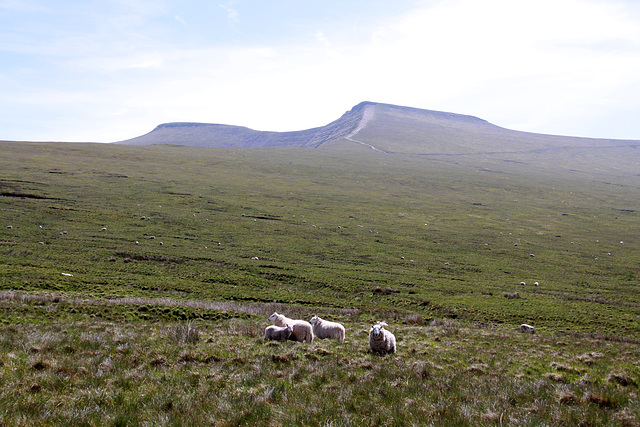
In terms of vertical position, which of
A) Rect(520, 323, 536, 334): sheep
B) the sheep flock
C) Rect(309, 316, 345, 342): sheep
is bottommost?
Rect(520, 323, 536, 334): sheep

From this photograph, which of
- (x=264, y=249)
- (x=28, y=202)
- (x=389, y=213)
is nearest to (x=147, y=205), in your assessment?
(x=28, y=202)

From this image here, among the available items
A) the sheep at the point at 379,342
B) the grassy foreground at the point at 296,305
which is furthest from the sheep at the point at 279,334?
the sheep at the point at 379,342

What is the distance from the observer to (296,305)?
2438 centimetres

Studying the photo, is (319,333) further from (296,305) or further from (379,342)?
(296,305)

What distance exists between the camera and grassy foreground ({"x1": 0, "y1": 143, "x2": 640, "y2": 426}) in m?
6.57

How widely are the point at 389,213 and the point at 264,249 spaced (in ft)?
132

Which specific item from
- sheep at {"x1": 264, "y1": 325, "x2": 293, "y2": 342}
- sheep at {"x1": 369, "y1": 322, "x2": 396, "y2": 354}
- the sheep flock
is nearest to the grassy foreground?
sheep at {"x1": 369, "y1": 322, "x2": 396, "y2": 354}

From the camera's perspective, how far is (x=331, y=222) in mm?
65750

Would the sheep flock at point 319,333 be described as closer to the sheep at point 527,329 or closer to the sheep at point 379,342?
the sheep at point 379,342

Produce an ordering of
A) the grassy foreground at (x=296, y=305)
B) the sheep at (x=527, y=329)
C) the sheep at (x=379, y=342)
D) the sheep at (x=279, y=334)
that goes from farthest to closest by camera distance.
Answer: the sheep at (x=527, y=329) < the sheep at (x=279, y=334) < the sheep at (x=379, y=342) < the grassy foreground at (x=296, y=305)

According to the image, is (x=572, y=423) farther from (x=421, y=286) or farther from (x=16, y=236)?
(x=16, y=236)

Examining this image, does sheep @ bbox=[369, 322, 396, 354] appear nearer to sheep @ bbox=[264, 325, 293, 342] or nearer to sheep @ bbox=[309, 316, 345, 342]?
sheep @ bbox=[309, 316, 345, 342]

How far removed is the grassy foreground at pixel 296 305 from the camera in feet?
21.5

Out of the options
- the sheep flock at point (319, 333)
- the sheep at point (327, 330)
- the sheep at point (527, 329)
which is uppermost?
the sheep flock at point (319, 333)
